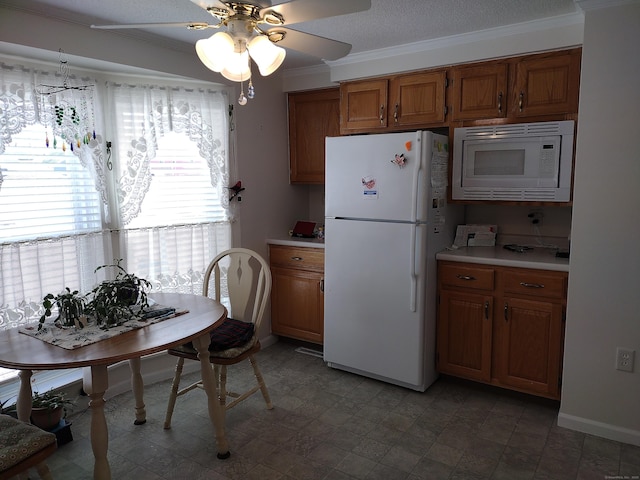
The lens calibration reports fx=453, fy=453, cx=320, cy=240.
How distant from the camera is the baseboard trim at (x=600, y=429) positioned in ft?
7.68

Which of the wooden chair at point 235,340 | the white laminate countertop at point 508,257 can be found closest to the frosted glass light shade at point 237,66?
the wooden chair at point 235,340

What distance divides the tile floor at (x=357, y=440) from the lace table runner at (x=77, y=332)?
2.36 feet

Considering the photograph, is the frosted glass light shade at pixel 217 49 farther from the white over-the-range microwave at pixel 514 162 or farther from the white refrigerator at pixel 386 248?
the white over-the-range microwave at pixel 514 162

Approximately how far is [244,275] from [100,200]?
100 cm

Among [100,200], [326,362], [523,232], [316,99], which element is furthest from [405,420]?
[316,99]

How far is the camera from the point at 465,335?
2918 mm

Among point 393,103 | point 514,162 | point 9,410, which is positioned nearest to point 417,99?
point 393,103

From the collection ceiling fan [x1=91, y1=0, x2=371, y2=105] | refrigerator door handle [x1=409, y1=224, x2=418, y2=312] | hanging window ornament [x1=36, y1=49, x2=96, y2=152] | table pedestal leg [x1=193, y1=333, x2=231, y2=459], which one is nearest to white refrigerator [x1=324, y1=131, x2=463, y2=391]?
refrigerator door handle [x1=409, y1=224, x2=418, y2=312]

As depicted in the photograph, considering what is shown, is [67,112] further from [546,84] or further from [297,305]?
[546,84]

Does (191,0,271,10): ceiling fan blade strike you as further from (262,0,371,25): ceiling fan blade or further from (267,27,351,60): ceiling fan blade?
(267,27,351,60): ceiling fan blade

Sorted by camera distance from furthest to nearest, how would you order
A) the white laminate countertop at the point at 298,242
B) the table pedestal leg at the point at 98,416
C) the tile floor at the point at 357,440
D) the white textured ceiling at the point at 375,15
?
the white laminate countertop at the point at 298,242, the white textured ceiling at the point at 375,15, the tile floor at the point at 357,440, the table pedestal leg at the point at 98,416

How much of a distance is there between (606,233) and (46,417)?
9.88ft

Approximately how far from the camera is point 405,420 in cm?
261

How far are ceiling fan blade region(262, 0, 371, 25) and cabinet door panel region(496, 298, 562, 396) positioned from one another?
198 centimetres
